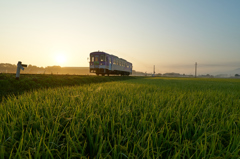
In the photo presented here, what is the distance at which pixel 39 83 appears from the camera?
242 inches

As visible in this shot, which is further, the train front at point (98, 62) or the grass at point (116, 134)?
the train front at point (98, 62)

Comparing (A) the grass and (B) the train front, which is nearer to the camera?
(A) the grass

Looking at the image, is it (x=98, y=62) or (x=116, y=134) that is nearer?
(x=116, y=134)

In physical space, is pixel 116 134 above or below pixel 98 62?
below

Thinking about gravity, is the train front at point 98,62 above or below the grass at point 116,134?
above

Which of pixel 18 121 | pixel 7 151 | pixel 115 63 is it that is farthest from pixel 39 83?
pixel 115 63

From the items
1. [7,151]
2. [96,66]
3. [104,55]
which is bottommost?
[7,151]

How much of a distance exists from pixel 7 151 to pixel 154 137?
1.21 m

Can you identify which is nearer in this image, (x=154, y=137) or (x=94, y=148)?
(x=94, y=148)

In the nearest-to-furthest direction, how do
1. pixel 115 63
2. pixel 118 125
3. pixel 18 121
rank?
pixel 118 125, pixel 18 121, pixel 115 63

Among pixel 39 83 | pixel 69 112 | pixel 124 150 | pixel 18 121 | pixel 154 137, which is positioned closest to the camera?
pixel 124 150

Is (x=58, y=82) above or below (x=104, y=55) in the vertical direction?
below

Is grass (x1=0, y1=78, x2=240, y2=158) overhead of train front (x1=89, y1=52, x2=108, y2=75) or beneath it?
beneath

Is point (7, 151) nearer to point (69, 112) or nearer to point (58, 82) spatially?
point (69, 112)
